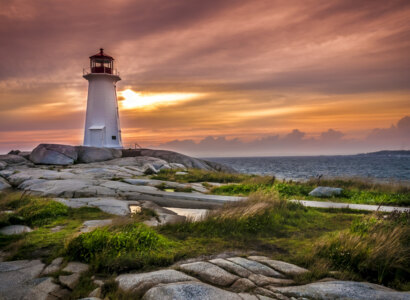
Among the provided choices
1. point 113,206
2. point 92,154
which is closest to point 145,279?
point 113,206

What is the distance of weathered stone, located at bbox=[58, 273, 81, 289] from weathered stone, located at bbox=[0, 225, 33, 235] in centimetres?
299

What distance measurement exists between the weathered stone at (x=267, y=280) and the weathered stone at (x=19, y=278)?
2947mm

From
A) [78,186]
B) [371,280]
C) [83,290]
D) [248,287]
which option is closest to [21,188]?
[78,186]

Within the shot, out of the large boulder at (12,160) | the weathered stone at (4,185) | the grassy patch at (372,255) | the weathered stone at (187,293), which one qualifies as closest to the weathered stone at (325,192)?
the grassy patch at (372,255)

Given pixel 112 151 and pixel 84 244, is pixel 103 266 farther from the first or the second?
pixel 112 151

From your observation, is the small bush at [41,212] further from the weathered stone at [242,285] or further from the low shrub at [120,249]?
the weathered stone at [242,285]

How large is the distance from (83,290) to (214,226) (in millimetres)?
3425

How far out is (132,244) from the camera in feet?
17.7

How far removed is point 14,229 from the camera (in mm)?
7008

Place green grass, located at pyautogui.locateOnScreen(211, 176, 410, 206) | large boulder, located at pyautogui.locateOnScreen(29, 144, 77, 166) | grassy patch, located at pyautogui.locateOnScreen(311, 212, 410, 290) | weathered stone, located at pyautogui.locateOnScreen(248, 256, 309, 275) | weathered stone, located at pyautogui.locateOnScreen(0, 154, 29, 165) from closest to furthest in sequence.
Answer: weathered stone, located at pyautogui.locateOnScreen(248, 256, 309, 275) → grassy patch, located at pyautogui.locateOnScreen(311, 212, 410, 290) → green grass, located at pyautogui.locateOnScreen(211, 176, 410, 206) → weathered stone, located at pyautogui.locateOnScreen(0, 154, 29, 165) → large boulder, located at pyautogui.locateOnScreen(29, 144, 77, 166)

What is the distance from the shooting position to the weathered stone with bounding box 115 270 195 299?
3.83 m

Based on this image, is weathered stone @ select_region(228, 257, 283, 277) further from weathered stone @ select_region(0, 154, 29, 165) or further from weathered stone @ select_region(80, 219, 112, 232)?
weathered stone @ select_region(0, 154, 29, 165)

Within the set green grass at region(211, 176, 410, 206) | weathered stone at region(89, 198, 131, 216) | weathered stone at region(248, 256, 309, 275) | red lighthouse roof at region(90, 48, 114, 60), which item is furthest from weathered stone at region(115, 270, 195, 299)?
red lighthouse roof at region(90, 48, 114, 60)

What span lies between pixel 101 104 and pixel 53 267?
30686 millimetres
